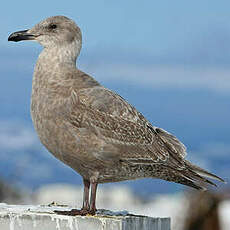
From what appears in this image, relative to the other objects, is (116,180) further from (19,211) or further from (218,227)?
(218,227)

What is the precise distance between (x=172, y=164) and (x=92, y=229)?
172cm

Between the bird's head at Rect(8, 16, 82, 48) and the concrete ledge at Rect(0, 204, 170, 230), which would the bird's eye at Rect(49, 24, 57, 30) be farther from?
the concrete ledge at Rect(0, 204, 170, 230)

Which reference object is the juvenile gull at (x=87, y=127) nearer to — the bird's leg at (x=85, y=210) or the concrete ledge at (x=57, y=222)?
the bird's leg at (x=85, y=210)

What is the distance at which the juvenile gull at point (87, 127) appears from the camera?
6.73 meters

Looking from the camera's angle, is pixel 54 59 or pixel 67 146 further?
pixel 54 59

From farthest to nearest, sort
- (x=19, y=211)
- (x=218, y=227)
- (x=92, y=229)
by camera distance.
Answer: (x=218, y=227)
(x=19, y=211)
(x=92, y=229)

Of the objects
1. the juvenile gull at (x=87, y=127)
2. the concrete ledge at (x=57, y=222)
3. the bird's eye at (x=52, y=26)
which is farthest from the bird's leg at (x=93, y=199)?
the bird's eye at (x=52, y=26)

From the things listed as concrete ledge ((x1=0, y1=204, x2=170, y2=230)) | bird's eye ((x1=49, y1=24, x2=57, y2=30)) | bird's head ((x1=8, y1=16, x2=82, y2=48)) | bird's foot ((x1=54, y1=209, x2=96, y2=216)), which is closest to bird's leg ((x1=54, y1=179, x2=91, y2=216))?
bird's foot ((x1=54, y1=209, x2=96, y2=216))

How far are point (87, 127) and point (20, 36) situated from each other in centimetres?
156

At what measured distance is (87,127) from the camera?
6.77 meters

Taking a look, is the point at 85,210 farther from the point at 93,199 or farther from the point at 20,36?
the point at 20,36

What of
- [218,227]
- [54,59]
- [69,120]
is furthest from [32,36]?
[218,227]

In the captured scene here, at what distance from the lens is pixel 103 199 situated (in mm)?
26000

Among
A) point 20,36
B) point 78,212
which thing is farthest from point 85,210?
point 20,36
